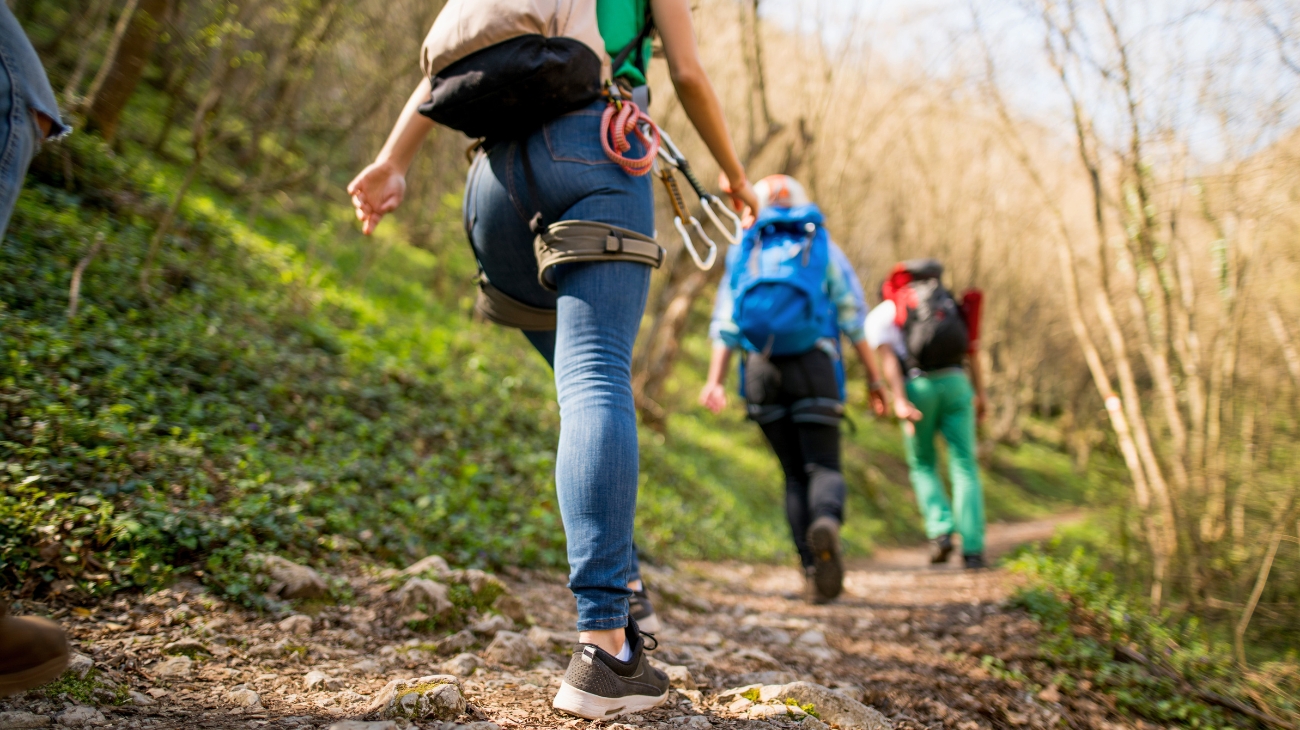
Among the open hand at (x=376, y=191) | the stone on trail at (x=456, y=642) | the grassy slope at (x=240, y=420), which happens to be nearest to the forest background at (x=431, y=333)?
the grassy slope at (x=240, y=420)

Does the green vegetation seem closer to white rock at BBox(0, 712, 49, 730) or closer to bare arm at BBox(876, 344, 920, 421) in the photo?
bare arm at BBox(876, 344, 920, 421)

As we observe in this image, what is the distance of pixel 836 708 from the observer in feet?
6.40

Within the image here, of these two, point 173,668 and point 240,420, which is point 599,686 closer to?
point 173,668

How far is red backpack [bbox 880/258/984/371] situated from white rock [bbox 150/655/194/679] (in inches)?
171

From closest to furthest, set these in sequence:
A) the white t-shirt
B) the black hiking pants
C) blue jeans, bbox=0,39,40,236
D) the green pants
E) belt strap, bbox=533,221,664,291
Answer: blue jeans, bbox=0,39,40,236
belt strap, bbox=533,221,664,291
the black hiking pants
the green pants
the white t-shirt

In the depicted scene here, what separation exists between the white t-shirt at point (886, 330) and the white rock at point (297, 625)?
3.88m

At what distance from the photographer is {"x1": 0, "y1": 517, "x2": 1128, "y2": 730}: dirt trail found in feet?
5.47

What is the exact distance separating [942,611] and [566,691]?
2754 mm

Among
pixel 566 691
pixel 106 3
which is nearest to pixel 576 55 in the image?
pixel 566 691

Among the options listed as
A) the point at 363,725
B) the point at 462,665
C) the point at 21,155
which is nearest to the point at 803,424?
the point at 462,665

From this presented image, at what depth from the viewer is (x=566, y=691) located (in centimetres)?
161

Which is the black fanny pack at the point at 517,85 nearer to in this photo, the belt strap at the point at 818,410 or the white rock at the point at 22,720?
the white rock at the point at 22,720

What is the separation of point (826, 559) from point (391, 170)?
279 cm

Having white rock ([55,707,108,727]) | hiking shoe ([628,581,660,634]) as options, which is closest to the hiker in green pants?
hiking shoe ([628,581,660,634])
